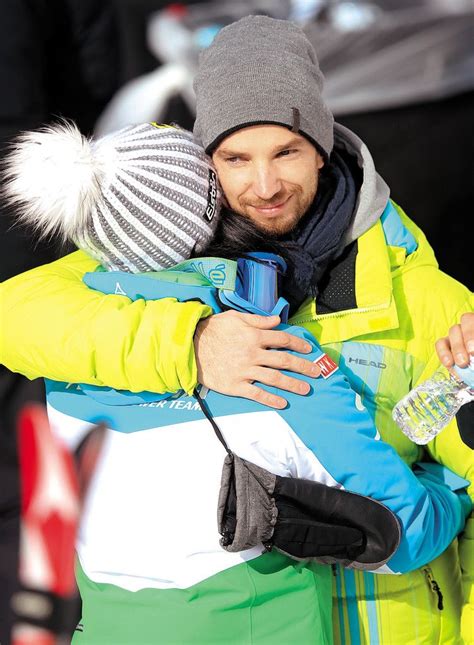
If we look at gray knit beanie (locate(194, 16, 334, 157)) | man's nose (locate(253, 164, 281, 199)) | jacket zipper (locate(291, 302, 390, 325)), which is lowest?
jacket zipper (locate(291, 302, 390, 325))

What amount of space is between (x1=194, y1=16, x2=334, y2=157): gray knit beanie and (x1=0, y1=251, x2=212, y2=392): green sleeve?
431 mm

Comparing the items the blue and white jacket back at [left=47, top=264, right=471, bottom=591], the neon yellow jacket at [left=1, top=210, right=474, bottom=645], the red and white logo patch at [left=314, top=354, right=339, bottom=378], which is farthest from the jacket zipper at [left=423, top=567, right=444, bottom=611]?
the red and white logo patch at [left=314, top=354, right=339, bottom=378]

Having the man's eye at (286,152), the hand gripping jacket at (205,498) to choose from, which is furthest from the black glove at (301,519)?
the man's eye at (286,152)

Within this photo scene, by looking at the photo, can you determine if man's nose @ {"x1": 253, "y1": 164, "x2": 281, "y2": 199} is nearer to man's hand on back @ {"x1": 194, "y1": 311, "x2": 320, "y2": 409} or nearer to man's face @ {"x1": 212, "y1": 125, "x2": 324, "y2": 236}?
man's face @ {"x1": 212, "y1": 125, "x2": 324, "y2": 236}

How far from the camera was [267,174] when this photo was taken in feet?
5.81

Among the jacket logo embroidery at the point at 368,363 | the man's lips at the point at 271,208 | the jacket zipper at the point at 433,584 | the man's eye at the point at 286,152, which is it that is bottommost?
the jacket zipper at the point at 433,584

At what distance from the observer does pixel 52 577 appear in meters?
2.23

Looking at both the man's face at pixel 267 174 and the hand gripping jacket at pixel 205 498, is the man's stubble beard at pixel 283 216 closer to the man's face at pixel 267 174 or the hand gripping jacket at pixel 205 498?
the man's face at pixel 267 174

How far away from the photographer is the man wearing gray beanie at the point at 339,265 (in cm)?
174

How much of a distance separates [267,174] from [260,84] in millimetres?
171

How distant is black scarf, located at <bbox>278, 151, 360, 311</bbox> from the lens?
5.74 feet

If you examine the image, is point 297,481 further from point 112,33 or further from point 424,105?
point 424,105

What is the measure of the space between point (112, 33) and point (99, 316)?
178 centimetres

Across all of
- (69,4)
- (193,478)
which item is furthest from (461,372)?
(69,4)
